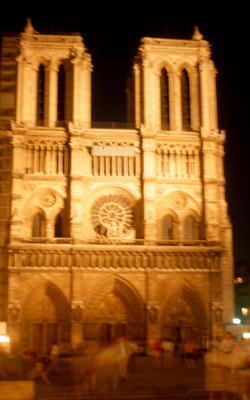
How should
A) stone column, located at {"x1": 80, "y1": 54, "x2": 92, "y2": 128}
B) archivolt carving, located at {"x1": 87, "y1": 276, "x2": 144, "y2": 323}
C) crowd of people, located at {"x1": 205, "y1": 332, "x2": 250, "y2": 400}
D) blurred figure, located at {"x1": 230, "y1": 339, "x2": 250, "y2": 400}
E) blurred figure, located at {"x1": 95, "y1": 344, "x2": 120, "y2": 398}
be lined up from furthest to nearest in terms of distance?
1. stone column, located at {"x1": 80, "y1": 54, "x2": 92, "y2": 128}
2. archivolt carving, located at {"x1": 87, "y1": 276, "x2": 144, "y2": 323}
3. blurred figure, located at {"x1": 95, "y1": 344, "x2": 120, "y2": 398}
4. crowd of people, located at {"x1": 205, "y1": 332, "x2": 250, "y2": 400}
5. blurred figure, located at {"x1": 230, "y1": 339, "x2": 250, "y2": 400}

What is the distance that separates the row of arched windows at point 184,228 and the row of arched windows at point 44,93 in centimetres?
954

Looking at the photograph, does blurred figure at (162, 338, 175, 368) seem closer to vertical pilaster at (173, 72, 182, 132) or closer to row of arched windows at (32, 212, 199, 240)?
row of arched windows at (32, 212, 199, 240)

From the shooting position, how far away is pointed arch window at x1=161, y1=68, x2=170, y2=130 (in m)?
46.3

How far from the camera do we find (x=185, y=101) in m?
46.7

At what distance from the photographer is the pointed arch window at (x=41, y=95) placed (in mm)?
45391

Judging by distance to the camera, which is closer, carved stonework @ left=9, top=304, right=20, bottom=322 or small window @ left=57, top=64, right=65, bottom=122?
carved stonework @ left=9, top=304, right=20, bottom=322

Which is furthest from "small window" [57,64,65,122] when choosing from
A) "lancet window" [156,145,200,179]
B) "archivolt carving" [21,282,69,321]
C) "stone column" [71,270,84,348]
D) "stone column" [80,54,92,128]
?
"archivolt carving" [21,282,69,321]

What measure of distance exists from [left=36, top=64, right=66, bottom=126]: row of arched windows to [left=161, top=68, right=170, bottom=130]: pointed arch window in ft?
21.5

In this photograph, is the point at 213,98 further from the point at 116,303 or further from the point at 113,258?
the point at 116,303

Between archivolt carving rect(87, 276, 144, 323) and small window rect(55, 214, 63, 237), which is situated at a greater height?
small window rect(55, 214, 63, 237)

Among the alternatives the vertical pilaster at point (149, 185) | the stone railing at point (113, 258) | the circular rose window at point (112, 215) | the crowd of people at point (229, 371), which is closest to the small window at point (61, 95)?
the vertical pilaster at point (149, 185)

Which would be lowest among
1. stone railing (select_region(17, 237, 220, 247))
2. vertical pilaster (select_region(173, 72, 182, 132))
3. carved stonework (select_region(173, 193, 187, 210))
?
stone railing (select_region(17, 237, 220, 247))

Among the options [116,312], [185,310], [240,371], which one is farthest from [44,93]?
[240,371]

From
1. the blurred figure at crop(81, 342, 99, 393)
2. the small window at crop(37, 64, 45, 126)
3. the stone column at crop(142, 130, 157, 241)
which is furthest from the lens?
the small window at crop(37, 64, 45, 126)
